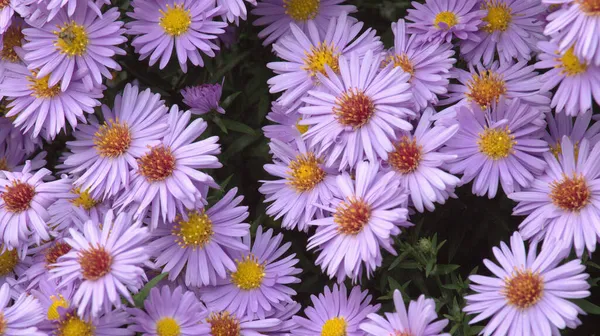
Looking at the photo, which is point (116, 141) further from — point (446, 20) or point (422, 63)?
point (446, 20)

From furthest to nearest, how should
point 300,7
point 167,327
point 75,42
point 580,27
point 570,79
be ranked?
point 300,7, point 75,42, point 167,327, point 570,79, point 580,27

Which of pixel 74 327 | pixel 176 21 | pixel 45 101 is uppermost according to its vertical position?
pixel 176 21

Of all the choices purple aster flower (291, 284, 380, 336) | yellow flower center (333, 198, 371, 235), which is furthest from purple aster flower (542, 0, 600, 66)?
purple aster flower (291, 284, 380, 336)

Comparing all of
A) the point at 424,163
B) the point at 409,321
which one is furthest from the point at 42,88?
the point at 409,321

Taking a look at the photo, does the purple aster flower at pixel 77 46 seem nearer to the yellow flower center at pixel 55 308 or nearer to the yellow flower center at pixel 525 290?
the yellow flower center at pixel 55 308

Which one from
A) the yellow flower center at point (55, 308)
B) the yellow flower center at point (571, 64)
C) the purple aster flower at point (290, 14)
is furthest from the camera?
the purple aster flower at point (290, 14)

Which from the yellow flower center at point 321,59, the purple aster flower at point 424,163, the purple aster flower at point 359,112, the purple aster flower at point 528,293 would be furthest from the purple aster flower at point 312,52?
the purple aster flower at point 528,293

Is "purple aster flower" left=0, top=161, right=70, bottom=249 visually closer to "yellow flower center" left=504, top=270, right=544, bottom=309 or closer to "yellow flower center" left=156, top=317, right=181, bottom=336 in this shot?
"yellow flower center" left=156, top=317, right=181, bottom=336
